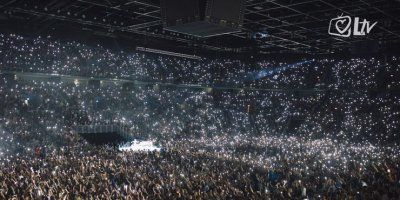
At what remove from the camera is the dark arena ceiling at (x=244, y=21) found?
19000 millimetres

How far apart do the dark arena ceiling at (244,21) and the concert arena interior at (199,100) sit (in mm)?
116

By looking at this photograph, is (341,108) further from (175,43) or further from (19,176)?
(19,176)

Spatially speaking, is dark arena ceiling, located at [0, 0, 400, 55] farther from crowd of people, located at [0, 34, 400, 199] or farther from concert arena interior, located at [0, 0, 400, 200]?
crowd of people, located at [0, 34, 400, 199]

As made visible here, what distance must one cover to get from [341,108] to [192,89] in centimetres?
1737

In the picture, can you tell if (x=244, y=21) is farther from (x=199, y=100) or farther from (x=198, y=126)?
(x=199, y=100)

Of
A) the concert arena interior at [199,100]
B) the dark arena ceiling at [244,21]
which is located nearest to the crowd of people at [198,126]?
the concert arena interior at [199,100]

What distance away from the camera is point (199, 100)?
148 ft

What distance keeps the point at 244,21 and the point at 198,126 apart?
19.1 metres

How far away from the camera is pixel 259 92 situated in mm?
45812

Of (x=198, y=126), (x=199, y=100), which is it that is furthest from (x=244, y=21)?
(x=199, y=100)

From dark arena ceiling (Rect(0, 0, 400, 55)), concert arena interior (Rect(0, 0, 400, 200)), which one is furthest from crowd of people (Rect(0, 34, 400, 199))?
dark arena ceiling (Rect(0, 0, 400, 55))

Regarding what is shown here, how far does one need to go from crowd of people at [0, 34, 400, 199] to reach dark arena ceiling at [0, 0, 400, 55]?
6.15 meters

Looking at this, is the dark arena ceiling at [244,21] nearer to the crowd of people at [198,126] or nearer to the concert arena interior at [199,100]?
the concert arena interior at [199,100]

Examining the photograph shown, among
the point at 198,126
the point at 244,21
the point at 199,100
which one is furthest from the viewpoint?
the point at 199,100
